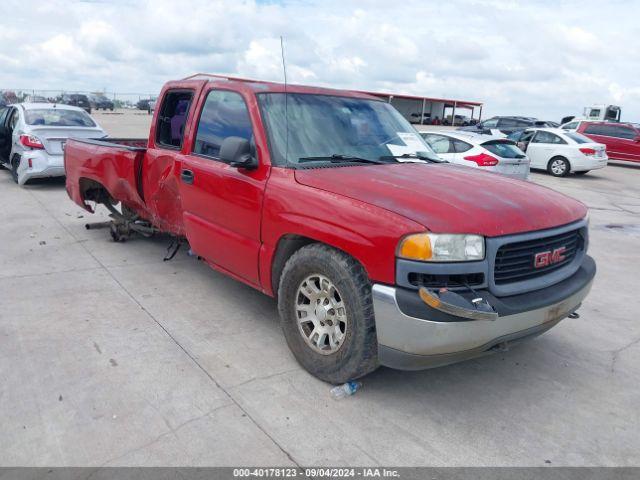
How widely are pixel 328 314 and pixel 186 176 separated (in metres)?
1.96

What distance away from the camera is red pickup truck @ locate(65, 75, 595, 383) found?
9.21 ft

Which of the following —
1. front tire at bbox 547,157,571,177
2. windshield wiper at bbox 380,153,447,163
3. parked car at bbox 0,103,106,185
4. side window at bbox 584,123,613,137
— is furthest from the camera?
side window at bbox 584,123,613,137

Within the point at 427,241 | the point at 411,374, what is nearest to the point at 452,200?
the point at 427,241

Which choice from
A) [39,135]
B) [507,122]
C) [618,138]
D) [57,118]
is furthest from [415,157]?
[507,122]

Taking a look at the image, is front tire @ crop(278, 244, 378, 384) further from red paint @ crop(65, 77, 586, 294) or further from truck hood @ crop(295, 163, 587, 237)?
truck hood @ crop(295, 163, 587, 237)

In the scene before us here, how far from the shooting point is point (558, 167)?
16.9 metres

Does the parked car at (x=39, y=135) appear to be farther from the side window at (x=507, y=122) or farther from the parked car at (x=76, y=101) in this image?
the parked car at (x=76, y=101)

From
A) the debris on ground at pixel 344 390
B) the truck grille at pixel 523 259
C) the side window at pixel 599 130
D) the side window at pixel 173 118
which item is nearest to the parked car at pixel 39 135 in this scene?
the side window at pixel 173 118

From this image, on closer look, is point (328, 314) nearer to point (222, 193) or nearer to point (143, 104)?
point (222, 193)

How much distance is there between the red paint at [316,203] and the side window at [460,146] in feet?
23.3

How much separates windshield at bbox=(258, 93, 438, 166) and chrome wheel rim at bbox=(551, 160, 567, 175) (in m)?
14.1

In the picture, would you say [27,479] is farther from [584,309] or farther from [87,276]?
[584,309]

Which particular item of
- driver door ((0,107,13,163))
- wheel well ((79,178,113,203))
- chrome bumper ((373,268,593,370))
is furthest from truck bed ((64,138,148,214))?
driver door ((0,107,13,163))

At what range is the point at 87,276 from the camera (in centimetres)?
539
